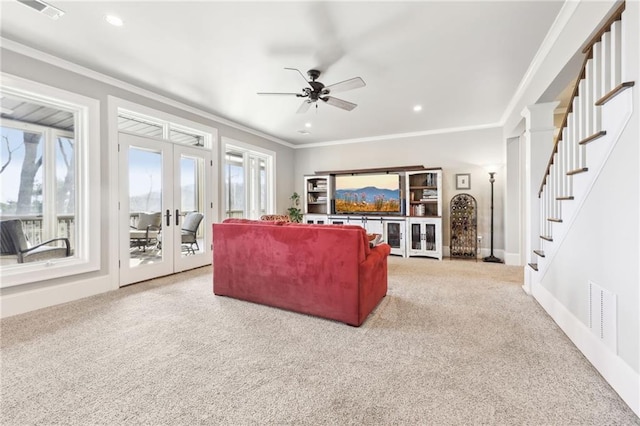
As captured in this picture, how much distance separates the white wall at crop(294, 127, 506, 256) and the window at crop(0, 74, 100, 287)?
202 inches

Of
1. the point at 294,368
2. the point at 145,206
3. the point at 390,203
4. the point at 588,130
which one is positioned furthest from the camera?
the point at 390,203

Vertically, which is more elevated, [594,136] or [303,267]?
[594,136]

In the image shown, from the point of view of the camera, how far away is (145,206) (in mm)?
4043

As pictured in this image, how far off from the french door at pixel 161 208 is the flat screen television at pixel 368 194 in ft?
10.0

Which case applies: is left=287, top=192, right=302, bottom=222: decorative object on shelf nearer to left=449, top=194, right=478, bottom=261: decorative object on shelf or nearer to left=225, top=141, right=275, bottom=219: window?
left=225, top=141, right=275, bottom=219: window

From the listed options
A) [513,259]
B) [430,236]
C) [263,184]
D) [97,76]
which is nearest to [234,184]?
[263,184]

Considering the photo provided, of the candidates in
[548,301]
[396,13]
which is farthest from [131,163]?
[548,301]

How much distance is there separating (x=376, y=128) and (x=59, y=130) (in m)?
5.08

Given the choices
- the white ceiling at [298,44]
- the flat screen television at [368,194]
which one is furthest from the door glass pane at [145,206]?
the flat screen television at [368,194]

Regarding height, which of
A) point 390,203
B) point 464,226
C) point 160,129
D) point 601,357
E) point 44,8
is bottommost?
point 601,357

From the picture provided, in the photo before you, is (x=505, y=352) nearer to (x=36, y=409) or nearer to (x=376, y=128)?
(x=36, y=409)

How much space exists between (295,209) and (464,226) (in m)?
3.85

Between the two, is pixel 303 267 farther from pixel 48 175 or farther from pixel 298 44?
pixel 48 175

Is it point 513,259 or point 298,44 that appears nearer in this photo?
point 298,44
